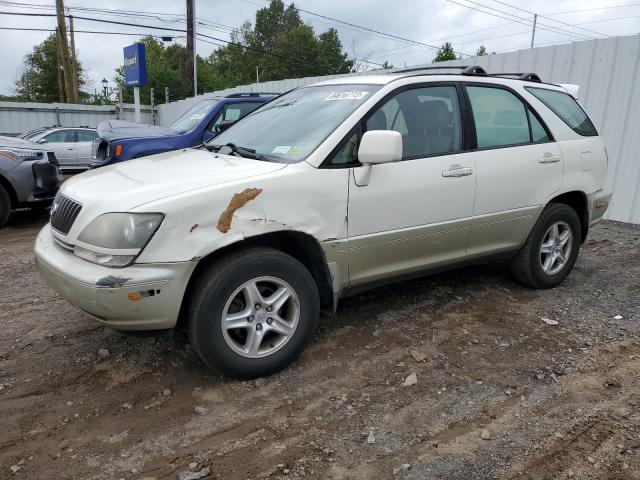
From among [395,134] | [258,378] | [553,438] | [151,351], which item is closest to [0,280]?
[151,351]

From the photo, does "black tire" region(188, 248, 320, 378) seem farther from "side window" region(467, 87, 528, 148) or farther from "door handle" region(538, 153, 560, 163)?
"door handle" region(538, 153, 560, 163)

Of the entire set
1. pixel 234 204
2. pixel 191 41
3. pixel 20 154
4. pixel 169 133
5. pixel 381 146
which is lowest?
pixel 20 154

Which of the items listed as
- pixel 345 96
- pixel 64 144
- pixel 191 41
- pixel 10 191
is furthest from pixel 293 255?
pixel 191 41

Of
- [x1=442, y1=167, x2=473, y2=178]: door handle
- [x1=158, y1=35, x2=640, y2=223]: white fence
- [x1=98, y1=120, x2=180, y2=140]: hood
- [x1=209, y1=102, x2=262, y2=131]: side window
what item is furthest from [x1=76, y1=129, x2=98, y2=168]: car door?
[x1=442, y1=167, x2=473, y2=178]: door handle

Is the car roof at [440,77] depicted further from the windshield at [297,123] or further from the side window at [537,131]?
the side window at [537,131]

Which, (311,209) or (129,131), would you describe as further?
(129,131)

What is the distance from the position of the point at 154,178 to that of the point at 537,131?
125 inches

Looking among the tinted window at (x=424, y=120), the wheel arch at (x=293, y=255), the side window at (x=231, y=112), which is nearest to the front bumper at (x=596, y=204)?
the tinted window at (x=424, y=120)

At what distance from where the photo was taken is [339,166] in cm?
327

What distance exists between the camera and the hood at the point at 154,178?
2.83 m

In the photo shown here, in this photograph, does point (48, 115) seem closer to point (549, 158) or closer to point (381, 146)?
point (549, 158)

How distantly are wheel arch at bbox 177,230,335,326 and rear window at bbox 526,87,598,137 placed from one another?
2591mm

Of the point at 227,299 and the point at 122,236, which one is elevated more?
the point at 122,236

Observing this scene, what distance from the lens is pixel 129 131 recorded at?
7602 millimetres
